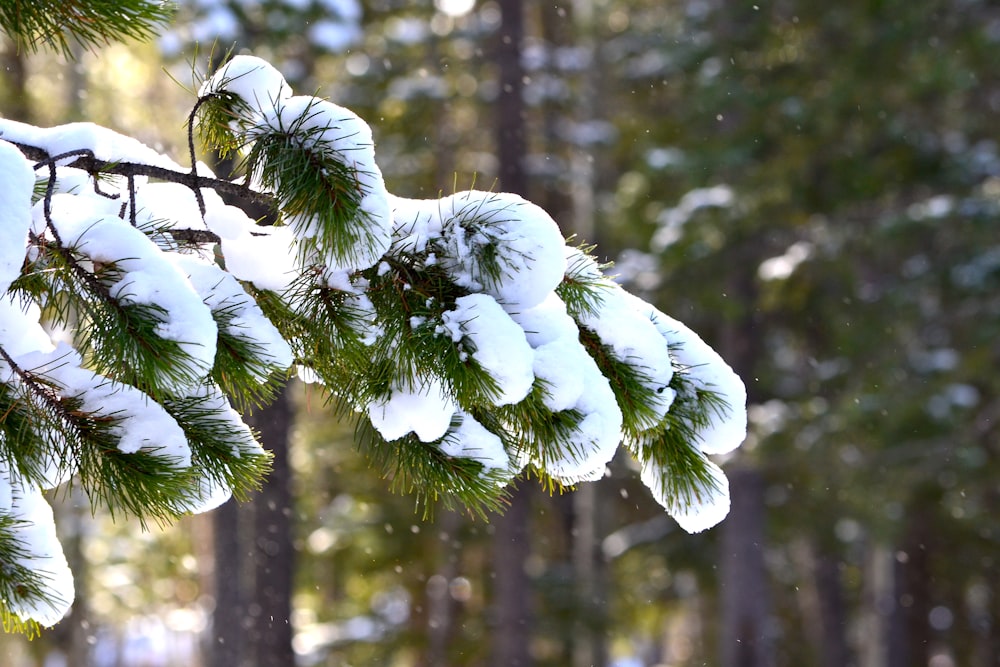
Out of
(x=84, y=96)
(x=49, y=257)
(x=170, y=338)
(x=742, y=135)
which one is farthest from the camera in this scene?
(x=84, y=96)

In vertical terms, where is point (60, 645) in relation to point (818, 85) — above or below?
below

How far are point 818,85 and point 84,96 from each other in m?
9.53

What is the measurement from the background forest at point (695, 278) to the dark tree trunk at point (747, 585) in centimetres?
4

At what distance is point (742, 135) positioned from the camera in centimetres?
1115

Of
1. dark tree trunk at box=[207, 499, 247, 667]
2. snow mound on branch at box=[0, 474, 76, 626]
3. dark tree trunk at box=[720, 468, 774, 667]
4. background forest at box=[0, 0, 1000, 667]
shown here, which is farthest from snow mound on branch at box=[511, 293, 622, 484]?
dark tree trunk at box=[720, 468, 774, 667]

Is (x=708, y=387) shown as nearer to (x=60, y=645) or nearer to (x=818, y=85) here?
(x=818, y=85)

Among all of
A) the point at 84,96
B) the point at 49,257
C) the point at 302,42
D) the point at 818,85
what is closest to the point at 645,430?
the point at 49,257

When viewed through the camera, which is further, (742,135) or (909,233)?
(742,135)

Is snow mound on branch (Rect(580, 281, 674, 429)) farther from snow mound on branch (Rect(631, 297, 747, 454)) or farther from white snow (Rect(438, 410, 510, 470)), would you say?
white snow (Rect(438, 410, 510, 470))

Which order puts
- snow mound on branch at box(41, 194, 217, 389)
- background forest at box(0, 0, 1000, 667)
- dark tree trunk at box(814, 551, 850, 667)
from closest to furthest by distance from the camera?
snow mound on branch at box(41, 194, 217, 389)
background forest at box(0, 0, 1000, 667)
dark tree trunk at box(814, 551, 850, 667)

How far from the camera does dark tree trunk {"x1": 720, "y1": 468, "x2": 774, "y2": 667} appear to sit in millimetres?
12125

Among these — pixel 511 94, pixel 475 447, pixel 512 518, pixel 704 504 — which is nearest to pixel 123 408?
pixel 475 447

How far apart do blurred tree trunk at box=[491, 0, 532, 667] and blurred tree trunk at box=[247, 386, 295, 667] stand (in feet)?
9.65

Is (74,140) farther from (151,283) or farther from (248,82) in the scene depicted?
(151,283)
